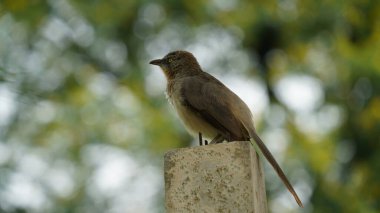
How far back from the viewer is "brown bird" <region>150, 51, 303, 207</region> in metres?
5.57

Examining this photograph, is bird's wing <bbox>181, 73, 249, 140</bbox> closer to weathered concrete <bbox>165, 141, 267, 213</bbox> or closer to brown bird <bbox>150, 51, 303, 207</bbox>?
brown bird <bbox>150, 51, 303, 207</bbox>

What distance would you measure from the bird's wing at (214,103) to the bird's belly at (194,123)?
5cm

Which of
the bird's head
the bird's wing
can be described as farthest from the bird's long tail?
the bird's head

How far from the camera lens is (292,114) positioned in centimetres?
1280

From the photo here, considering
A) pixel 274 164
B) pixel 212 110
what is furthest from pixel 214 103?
pixel 274 164

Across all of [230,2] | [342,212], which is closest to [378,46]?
[342,212]

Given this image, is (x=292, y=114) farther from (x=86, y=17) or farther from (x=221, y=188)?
(x=221, y=188)

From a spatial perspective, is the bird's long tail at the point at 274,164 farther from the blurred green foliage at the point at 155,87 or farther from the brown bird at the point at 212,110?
the blurred green foliage at the point at 155,87

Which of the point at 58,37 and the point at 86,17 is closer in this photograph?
the point at 86,17

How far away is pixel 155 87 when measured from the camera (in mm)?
13492

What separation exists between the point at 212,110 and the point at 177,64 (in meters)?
1.91

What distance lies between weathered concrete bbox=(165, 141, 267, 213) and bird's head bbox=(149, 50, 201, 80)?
315 centimetres

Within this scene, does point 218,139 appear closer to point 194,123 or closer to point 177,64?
point 194,123

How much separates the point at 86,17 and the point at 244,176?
9.15 meters
